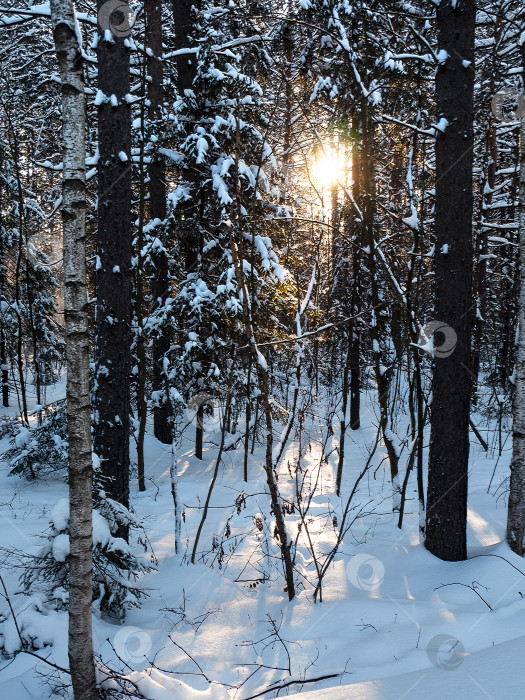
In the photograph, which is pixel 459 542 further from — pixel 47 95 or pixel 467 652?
pixel 47 95

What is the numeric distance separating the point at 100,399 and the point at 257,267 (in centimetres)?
446

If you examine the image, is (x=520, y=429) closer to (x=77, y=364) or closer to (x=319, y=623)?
(x=319, y=623)

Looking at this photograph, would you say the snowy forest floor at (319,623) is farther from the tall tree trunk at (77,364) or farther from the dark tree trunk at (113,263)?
the dark tree trunk at (113,263)

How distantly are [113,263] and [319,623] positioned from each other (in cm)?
420

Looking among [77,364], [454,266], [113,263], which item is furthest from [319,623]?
[113,263]

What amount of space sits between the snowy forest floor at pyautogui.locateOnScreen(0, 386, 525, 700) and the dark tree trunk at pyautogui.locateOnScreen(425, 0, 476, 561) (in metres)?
0.60

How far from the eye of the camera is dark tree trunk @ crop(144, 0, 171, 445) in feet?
31.1

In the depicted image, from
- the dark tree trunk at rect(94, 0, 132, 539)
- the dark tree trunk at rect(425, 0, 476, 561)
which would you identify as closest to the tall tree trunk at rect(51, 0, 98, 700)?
the dark tree trunk at rect(94, 0, 132, 539)

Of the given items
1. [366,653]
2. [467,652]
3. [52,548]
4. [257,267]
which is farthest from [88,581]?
[257,267]

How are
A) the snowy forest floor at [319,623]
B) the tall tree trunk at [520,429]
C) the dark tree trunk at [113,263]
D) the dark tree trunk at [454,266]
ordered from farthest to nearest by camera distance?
the dark tree trunk at [113,263] → the dark tree trunk at [454,266] → the tall tree trunk at [520,429] → the snowy forest floor at [319,623]

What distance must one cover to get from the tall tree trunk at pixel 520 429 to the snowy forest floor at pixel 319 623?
10.0 inches

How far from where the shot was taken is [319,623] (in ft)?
13.2

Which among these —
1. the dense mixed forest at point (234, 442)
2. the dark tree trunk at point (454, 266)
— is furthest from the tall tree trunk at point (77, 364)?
the dark tree trunk at point (454, 266)

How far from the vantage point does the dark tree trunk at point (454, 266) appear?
4.83 meters
